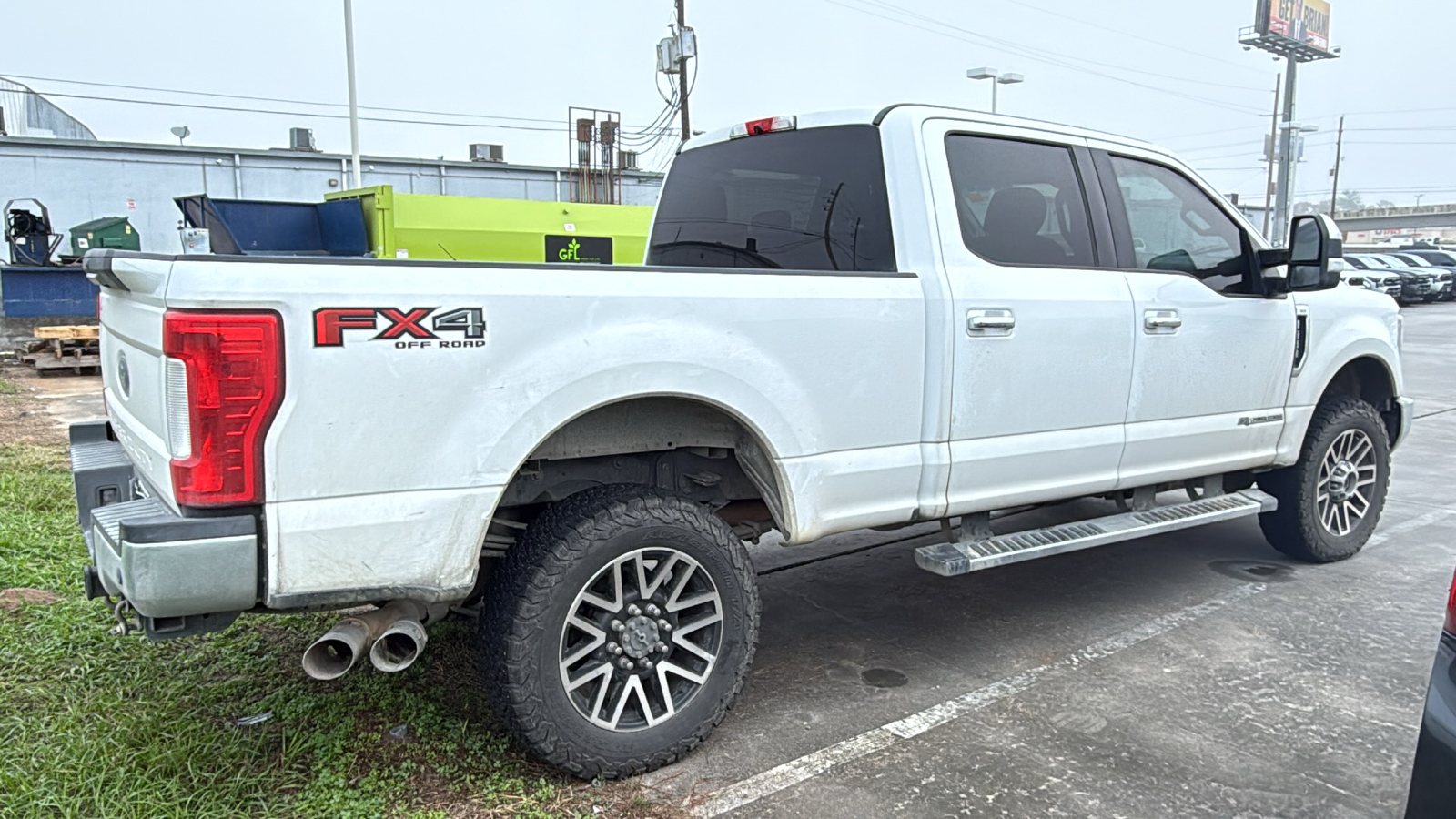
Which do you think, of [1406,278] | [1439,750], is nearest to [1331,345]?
[1439,750]

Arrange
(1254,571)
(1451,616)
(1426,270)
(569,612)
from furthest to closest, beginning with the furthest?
(1426,270), (1254,571), (569,612), (1451,616)

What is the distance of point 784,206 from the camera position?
421 cm

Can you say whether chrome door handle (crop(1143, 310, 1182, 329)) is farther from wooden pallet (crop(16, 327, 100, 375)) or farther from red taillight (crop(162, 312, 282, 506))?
wooden pallet (crop(16, 327, 100, 375))

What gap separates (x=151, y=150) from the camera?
23.2 meters

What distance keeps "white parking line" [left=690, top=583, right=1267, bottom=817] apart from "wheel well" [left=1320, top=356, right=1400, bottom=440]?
1813 mm

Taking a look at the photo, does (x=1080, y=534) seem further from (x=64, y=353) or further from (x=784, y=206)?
(x=64, y=353)

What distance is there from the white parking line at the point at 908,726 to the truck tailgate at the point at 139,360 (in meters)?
1.81

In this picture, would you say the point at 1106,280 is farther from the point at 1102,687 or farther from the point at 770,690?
the point at 770,690

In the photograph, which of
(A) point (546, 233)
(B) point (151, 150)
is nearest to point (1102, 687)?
(A) point (546, 233)

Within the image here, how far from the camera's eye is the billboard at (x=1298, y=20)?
53281 millimetres

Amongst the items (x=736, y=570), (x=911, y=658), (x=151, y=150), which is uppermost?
(x=151, y=150)

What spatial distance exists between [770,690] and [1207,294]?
2.66 metres

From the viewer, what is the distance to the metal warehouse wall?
22266 millimetres

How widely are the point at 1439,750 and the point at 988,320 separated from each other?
2051 millimetres
